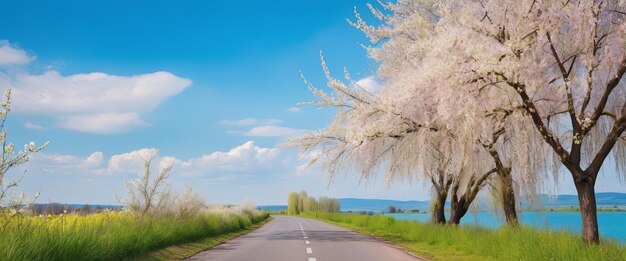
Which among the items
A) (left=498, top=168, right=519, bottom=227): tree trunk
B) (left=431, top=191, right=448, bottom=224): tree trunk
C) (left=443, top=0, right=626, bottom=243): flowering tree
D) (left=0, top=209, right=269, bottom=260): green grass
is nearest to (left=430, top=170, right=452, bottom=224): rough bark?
(left=431, top=191, right=448, bottom=224): tree trunk

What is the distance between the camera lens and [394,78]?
846 inches

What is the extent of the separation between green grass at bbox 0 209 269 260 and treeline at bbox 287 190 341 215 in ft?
213

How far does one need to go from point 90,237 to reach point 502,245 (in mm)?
10420

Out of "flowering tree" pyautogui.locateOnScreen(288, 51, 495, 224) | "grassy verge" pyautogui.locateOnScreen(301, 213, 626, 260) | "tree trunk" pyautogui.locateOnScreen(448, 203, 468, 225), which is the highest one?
"flowering tree" pyautogui.locateOnScreen(288, 51, 495, 224)

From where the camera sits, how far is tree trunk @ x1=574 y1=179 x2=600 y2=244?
13.4 m

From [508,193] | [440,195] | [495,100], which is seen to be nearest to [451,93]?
[495,100]

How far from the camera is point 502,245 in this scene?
14.1 meters

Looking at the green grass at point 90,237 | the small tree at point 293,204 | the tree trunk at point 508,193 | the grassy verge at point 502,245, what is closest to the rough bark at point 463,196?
the tree trunk at point 508,193

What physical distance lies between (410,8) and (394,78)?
3.37m

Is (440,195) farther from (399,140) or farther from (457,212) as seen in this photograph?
(399,140)

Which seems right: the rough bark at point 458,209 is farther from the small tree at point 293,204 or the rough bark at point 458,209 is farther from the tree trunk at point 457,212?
the small tree at point 293,204

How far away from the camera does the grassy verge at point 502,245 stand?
11.4m

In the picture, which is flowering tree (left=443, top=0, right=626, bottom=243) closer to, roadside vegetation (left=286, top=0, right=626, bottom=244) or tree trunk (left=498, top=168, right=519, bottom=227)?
roadside vegetation (left=286, top=0, right=626, bottom=244)

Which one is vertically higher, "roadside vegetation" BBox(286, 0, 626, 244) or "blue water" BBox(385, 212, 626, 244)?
"roadside vegetation" BBox(286, 0, 626, 244)
